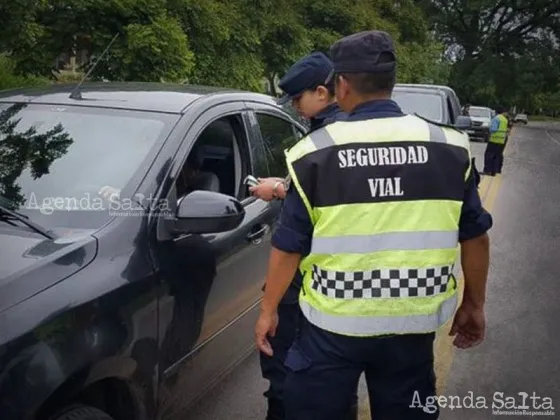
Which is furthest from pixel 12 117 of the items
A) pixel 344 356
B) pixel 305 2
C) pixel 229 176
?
pixel 305 2

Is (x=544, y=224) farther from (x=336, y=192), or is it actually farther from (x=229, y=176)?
(x=336, y=192)

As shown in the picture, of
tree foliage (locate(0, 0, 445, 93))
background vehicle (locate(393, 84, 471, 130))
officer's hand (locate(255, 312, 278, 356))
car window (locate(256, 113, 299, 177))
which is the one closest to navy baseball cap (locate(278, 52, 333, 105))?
car window (locate(256, 113, 299, 177))

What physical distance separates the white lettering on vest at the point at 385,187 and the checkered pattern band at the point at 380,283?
244 mm

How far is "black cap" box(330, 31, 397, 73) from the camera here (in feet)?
7.39

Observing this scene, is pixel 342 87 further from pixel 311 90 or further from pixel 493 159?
pixel 493 159

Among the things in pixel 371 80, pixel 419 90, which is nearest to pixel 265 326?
pixel 371 80

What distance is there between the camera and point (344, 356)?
231cm

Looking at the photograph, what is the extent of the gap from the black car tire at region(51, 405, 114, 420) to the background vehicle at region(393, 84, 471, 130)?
8955 mm

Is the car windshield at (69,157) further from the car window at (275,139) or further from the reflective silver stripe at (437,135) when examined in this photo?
the reflective silver stripe at (437,135)

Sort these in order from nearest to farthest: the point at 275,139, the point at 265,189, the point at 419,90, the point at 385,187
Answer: the point at 385,187 → the point at 265,189 → the point at 275,139 → the point at 419,90

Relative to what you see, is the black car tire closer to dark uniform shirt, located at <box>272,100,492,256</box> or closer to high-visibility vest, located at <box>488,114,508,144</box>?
dark uniform shirt, located at <box>272,100,492,256</box>

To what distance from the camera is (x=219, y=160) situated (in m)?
3.68

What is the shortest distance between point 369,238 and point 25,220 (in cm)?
135

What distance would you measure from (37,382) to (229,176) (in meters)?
1.91
